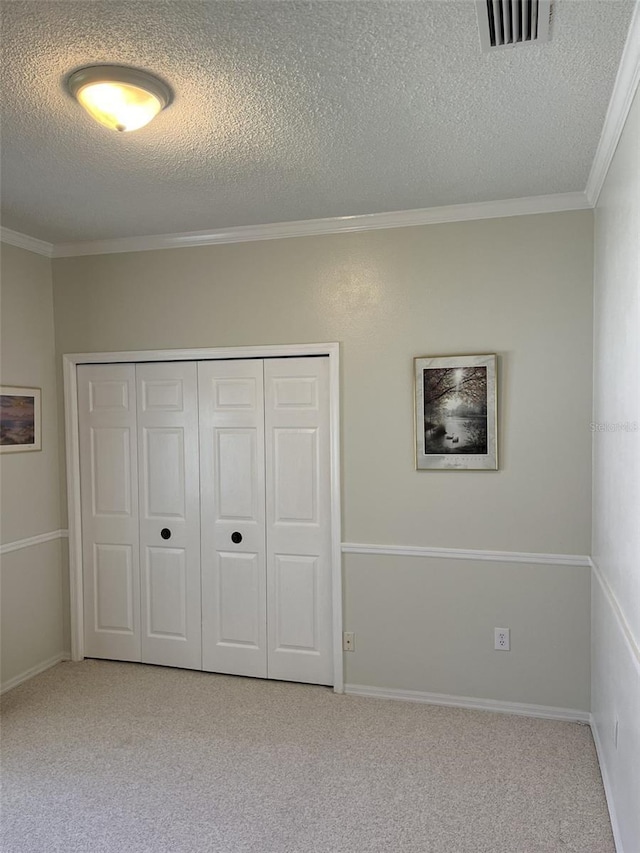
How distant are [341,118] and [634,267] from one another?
1.13 meters

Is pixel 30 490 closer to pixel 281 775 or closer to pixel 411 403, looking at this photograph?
pixel 281 775

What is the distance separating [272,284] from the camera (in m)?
3.48

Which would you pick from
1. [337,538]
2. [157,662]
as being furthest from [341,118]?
[157,662]

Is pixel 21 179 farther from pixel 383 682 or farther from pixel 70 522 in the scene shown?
pixel 383 682

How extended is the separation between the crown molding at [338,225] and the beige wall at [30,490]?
37cm

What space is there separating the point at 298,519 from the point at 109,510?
1.29 meters

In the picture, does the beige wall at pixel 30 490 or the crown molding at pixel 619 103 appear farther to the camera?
the beige wall at pixel 30 490

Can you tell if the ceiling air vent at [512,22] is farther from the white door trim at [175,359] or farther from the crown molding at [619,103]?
the white door trim at [175,359]

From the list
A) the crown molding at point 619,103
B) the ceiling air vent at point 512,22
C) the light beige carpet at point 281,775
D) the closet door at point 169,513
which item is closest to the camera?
the ceiling air vent at point 512,22

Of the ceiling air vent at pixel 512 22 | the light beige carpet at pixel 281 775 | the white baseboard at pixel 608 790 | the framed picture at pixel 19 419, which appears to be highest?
the ceiling air vent at pixel 512 22

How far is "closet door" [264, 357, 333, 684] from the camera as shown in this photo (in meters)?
3.47

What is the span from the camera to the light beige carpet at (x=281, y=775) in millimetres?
2244

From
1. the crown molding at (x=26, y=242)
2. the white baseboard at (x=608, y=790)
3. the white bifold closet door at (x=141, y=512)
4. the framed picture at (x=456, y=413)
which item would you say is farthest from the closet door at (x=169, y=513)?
the white baseboard at (x=608, y=790)

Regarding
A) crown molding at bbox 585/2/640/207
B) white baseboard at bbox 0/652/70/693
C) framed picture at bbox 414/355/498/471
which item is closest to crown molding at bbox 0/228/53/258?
framed picture at bbox 414/355/498/471
